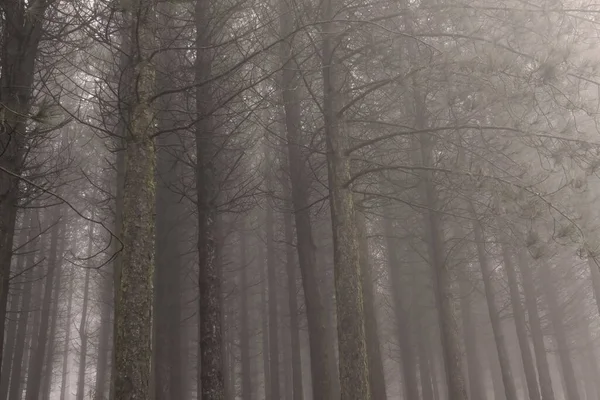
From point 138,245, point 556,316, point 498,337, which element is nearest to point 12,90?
point 138,245

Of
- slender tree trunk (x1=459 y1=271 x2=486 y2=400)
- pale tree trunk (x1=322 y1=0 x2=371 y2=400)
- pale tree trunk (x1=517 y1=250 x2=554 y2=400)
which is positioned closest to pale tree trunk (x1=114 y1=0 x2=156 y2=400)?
pale tree trunk (x1=322 y1=0 x2=371 y2=400)

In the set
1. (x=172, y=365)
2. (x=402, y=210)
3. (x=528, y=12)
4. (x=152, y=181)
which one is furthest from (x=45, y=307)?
(x=528, y=12)

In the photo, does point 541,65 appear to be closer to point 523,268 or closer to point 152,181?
point 152,181

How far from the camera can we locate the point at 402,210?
15.4 metres

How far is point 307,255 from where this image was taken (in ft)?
33.6

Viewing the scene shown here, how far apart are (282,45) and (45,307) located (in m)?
13.9

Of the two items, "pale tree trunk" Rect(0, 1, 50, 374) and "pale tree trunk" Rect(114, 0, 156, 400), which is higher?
"pale tree trunk" Rect(0, 1, 50, 374)

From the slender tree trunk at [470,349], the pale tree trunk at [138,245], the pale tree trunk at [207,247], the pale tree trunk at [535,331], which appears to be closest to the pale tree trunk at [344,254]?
the pale tree trunk at [207,247]

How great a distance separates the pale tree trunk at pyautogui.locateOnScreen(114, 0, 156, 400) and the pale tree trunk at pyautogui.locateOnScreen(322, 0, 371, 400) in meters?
2.09

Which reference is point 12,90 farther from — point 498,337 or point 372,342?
point 498,337

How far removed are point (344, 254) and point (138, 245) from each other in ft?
8.80

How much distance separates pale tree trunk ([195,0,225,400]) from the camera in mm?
8008

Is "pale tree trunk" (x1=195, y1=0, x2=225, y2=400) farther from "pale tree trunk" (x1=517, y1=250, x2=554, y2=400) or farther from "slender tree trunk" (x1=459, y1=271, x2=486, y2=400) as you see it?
"slender tree trunk" (x1=459, y1=271, x2=486, y2=400)

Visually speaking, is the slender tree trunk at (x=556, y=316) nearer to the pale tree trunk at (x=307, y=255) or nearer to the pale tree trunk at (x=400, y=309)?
the pale tree trunk at (x=400, y=309)
